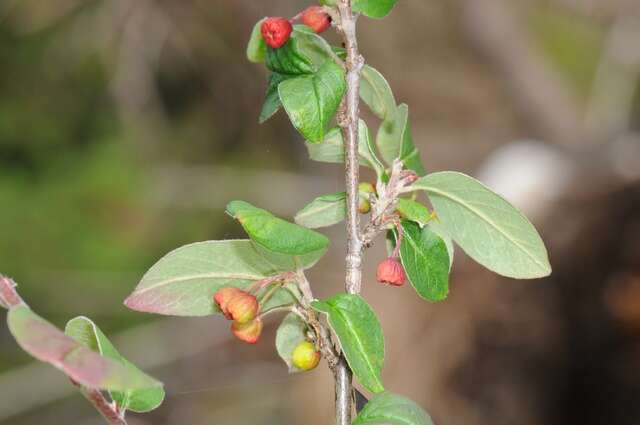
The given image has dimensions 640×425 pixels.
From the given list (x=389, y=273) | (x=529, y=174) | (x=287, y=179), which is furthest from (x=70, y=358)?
(x=287, y=179)

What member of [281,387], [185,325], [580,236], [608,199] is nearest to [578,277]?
[580,236]

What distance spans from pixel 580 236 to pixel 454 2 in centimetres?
121

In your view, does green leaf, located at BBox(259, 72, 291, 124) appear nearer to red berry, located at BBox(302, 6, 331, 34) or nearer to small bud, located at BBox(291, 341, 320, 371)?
red berry, located at BBox(302, 6, 331, 34)

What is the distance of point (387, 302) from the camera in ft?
6.31

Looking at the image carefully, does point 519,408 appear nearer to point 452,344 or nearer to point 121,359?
point 452,344

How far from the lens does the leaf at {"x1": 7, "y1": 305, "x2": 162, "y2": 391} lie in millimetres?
328

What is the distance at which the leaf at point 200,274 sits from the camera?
1.55 feet

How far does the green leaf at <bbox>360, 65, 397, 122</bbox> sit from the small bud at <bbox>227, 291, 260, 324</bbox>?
5.8 inches

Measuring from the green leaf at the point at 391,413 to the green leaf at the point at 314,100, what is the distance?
14 centimetres

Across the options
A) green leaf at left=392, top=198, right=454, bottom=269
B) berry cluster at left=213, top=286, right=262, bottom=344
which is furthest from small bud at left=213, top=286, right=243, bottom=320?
green leaf at left=392, top=198, right=454, bottom=269

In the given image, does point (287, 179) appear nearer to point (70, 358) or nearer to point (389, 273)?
point (389, 273)

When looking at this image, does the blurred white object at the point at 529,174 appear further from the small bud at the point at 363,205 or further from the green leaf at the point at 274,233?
the green leaf at the point at 274,233

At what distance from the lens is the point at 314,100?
1.41 ft

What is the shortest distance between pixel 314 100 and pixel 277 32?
51mm
